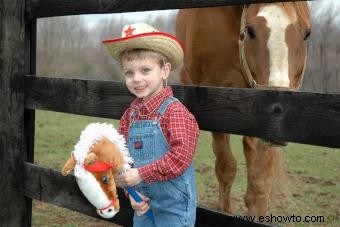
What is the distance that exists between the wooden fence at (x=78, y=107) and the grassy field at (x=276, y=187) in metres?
1.14

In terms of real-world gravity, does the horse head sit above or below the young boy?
above

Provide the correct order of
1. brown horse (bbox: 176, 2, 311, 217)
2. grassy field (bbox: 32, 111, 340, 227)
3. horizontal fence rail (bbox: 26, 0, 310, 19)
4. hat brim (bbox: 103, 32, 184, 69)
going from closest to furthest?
1. hat brim (bbox: 103, 32, 184, 69)
2. horizontal fence rail (bbox: 26, 0, 310, 19)
3. brown horse (bbox: 176, 2, 311, 217)
4. grassy field (bbox: 32, 111, 340, 227)

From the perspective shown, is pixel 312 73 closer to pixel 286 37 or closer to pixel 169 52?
pixel 286 37

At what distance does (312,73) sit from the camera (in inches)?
412

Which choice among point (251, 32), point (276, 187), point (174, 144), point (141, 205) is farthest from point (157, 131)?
point (276, 187)

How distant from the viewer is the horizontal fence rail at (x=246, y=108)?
1.81 m

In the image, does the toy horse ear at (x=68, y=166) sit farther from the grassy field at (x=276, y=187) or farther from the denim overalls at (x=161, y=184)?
the grassy field at (x=276, y=187)

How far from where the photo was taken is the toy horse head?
181 centimetres

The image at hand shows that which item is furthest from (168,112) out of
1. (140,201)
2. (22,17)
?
(22,17)

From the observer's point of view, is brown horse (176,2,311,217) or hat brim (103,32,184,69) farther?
brown horse (176,2,311,217)

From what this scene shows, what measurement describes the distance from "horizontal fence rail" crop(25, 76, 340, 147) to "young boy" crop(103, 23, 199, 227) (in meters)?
0.24

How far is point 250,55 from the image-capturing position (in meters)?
2.96

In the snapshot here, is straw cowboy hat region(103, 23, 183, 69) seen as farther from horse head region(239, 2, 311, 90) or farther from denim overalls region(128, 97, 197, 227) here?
horse head region(239, 2, 311, 90)

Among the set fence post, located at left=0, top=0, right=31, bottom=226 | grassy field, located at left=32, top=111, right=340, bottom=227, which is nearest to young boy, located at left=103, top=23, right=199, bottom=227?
fence post, located at left=0, top=0, right=31, bottom=226
